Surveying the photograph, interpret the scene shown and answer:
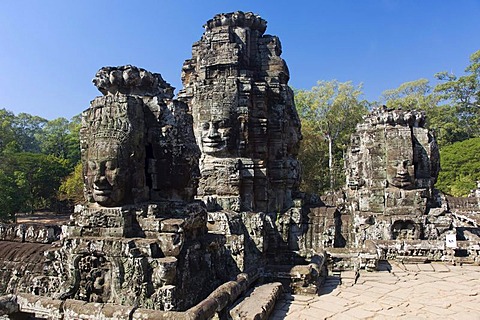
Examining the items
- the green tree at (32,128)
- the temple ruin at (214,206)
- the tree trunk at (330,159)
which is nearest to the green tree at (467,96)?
the tree trunk at (330,159)

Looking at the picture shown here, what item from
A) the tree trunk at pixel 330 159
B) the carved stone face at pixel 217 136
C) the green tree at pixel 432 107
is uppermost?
the green tree at pixel 432 107

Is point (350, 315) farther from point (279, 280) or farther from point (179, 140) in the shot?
point (179, 140)

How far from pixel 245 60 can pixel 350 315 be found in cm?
766

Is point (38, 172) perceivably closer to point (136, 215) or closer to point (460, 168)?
point (136, 215)

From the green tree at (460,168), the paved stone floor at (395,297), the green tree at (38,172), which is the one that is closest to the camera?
the paved stone floor at (395,297)

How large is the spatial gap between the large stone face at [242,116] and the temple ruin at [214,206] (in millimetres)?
35

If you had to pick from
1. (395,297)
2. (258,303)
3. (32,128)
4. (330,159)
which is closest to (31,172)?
(330,159)

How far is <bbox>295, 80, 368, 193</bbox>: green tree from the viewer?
24.8m

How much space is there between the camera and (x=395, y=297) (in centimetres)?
516

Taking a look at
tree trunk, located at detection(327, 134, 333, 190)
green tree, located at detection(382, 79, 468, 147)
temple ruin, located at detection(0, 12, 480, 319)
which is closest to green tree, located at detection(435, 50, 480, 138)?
green tree, located at detection(382, 79, 468, 147)

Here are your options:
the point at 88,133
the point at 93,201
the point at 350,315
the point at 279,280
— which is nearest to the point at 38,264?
the point at 93,201

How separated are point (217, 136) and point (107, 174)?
16.6ft

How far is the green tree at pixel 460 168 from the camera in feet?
73.5

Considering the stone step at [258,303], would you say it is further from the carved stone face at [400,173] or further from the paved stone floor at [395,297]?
the carved stone face at [400,173]
